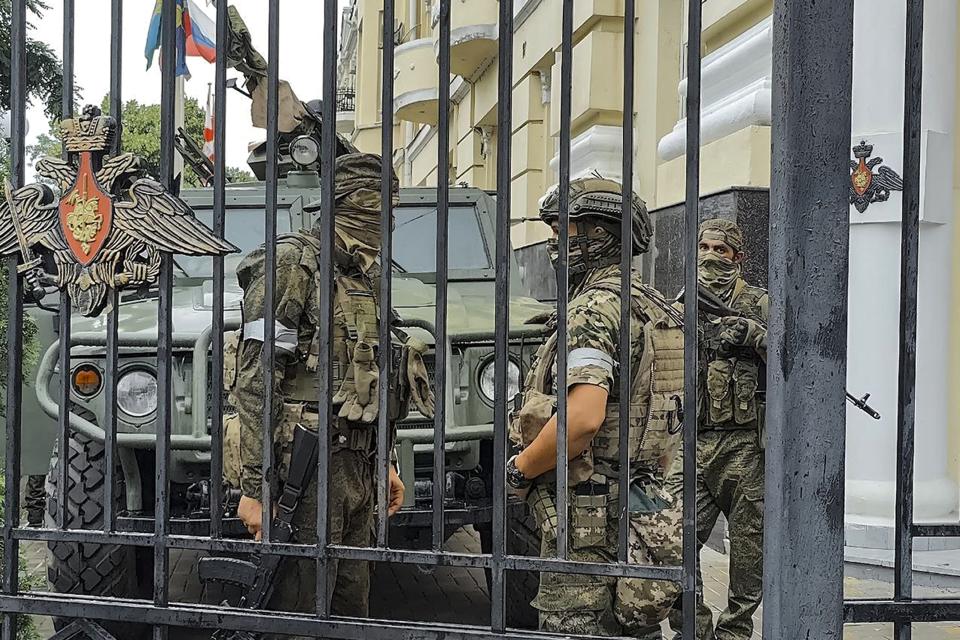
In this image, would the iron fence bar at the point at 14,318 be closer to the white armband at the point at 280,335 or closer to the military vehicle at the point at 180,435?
the white armband at the point at 280,335

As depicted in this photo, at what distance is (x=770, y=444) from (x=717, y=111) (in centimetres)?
498

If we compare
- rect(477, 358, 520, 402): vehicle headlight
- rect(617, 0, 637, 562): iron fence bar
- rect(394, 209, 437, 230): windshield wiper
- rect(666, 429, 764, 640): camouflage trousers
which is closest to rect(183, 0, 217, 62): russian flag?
rect(394, 209, 437, 230): windshield wiper

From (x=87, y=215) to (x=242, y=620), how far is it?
733mm

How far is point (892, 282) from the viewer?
5641mm

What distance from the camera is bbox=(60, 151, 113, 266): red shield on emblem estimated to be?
1.89m

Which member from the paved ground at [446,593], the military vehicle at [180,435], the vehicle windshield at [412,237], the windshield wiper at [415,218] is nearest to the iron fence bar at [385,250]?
the military vehicle at [180,435]

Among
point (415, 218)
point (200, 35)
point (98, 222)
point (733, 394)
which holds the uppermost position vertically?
point (200, 35)

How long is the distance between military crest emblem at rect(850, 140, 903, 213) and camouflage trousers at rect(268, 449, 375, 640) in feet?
10.9

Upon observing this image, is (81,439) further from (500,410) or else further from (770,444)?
(770,444)

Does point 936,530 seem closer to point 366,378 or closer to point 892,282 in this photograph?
point 366,378

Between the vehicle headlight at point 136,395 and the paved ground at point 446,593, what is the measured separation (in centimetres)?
92

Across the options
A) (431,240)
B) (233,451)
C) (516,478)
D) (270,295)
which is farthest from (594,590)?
(431,240)

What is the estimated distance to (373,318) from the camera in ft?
10.8

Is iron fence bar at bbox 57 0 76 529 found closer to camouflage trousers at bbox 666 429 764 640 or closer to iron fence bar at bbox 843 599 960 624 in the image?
iron fence bar at bbox 843 599 960 624
